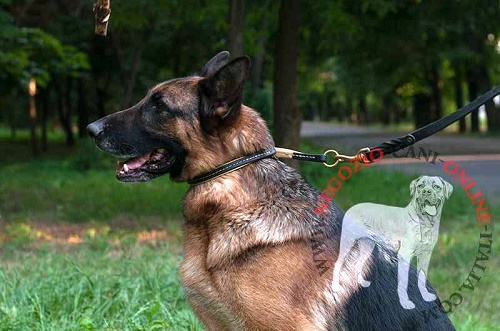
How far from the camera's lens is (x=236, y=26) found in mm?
11750

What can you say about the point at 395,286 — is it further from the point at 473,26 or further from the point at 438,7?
the point at 473,26

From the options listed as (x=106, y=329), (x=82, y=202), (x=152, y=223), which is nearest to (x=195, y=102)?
(x=106, y=329)

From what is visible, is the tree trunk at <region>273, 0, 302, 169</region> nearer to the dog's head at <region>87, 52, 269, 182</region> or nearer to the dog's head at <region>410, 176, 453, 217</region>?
the dog's head at <region>410, 176, 453, 217</region>

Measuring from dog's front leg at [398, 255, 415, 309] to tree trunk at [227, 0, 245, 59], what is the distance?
8.57m

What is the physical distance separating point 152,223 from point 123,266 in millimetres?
3294

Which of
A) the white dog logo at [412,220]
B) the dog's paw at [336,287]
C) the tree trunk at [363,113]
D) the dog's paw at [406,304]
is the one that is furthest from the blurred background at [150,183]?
the tree trunk at [363,113]

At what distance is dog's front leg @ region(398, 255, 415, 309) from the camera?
3369 millimetres

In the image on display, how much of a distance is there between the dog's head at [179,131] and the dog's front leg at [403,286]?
37.3 inches

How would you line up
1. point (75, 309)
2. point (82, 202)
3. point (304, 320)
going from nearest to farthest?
point (304, 320) → point (75, 309) → point (82, 202)

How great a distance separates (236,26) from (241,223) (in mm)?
8750

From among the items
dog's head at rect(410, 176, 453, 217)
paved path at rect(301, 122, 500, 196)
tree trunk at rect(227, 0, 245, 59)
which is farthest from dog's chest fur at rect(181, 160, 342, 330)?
tree trunk at rect(227, 0, 245, 59)

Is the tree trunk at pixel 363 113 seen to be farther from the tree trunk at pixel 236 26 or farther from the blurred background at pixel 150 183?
the tree trunk at pixel 236 26

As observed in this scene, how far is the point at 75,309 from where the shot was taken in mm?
5574

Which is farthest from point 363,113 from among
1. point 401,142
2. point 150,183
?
point 401,142
